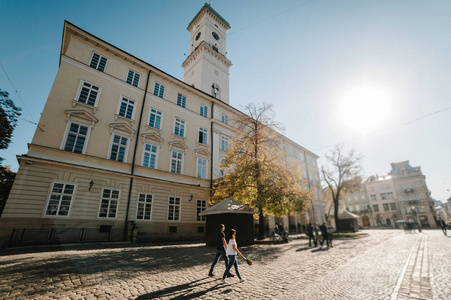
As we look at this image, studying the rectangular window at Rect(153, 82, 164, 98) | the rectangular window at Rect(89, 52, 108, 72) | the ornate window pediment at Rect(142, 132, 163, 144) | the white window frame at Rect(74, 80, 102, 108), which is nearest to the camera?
the white window frame at Rect(74, 80, 102, 108)

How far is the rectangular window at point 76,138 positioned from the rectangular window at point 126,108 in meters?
3.62

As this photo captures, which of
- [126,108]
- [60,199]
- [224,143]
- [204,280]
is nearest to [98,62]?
[126,108]

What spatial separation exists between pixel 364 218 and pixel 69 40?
284 ft

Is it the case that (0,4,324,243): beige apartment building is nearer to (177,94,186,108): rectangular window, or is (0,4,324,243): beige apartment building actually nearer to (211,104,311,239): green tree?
(177,94,186,108): rectangular window

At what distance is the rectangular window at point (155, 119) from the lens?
2086 cm

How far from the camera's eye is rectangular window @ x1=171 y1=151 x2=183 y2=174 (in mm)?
21047

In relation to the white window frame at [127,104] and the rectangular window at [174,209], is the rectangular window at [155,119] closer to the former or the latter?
the white window frame at [127,104]

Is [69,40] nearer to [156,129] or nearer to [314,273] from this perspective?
[156,129]

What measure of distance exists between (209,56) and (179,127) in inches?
700

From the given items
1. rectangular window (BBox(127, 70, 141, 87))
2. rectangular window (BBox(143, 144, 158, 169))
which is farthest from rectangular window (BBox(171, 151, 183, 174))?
rectangular window (BBox(127, 70, 141, 87))

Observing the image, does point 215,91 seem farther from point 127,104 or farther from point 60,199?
point 60,199

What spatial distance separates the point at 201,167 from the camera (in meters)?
23.6

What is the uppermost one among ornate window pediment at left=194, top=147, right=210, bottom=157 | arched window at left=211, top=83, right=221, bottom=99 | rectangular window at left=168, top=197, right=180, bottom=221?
arched window at left=211, top=83, right=221, bottom=99

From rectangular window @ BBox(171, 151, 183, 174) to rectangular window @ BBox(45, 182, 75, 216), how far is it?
342 inches
